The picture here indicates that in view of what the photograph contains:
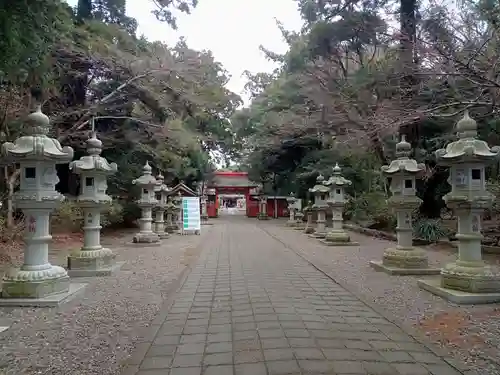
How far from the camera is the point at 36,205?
582 centimetres

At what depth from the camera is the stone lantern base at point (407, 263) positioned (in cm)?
778

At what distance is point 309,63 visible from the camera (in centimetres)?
1669

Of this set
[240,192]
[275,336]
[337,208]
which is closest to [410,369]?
[275,336]

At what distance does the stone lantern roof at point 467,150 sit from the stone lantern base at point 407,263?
7.73ft

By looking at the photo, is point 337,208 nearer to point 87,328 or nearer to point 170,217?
point 170,217

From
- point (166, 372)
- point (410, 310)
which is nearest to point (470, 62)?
point (410, 310)

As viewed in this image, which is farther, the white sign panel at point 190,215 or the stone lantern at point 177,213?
the stone lantern at point 177,213

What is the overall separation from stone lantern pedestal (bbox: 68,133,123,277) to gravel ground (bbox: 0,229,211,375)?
17.5 inches

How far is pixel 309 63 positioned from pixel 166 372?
49.8 feet

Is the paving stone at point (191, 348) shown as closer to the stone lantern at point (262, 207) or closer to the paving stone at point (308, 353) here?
the paving stone at point (308, 353)

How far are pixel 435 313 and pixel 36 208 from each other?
18.0 ft

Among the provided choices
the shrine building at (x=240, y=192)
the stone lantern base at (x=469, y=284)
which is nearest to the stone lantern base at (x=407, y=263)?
the stone lantern base at (x=469, y=284)

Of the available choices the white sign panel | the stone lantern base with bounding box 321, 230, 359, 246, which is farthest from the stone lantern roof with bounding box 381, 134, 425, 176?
the white sign panel

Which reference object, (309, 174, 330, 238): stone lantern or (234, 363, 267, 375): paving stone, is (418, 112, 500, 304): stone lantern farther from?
(309, 174, 330, 238): stone lantern
